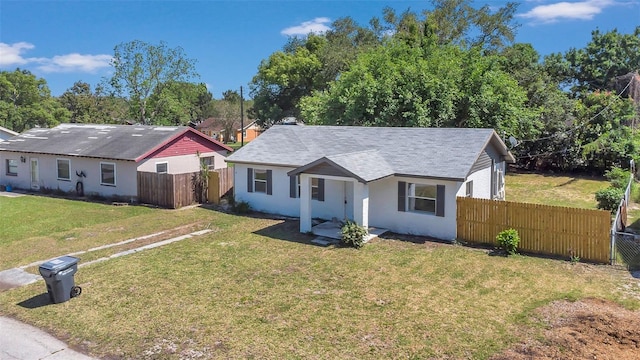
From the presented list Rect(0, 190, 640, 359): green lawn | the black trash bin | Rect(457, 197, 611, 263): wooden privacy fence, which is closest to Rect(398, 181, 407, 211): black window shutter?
Rect(0, 190, 640, 359): green lawn

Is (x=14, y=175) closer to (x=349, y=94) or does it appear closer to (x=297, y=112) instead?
(x=349, y=94)

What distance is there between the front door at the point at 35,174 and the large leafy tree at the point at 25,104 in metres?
39.9

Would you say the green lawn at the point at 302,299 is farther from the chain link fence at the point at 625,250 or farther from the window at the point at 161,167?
the window at the point at 161,167

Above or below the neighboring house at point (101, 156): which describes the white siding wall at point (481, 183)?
below

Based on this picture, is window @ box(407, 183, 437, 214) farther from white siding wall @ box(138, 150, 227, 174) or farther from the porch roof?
white siding wall @ box(138, 150, 227, 174)

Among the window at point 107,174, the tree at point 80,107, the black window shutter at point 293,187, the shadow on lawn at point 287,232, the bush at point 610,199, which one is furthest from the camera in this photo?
the tree at point 80,107

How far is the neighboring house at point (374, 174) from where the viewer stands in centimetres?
1620

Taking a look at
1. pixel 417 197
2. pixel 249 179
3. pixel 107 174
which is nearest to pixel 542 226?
pixel 417 197

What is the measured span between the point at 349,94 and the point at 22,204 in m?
19.2

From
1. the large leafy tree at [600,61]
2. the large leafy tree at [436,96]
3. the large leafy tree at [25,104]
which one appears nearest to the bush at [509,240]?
the large leafy tree at [436,96]

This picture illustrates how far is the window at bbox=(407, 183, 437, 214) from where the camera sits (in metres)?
16.6

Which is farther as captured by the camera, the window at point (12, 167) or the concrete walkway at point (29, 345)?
the window at point (12, 167)

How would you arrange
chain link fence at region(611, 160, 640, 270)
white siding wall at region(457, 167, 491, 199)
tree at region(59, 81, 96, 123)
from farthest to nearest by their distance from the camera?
tree at region(59, 81, 96, 123) < white siding wall at region(457, 167, 491, 199) < chain link fence at region(611, 160, 640, 270)

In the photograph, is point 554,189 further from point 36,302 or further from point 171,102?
point 171,102
